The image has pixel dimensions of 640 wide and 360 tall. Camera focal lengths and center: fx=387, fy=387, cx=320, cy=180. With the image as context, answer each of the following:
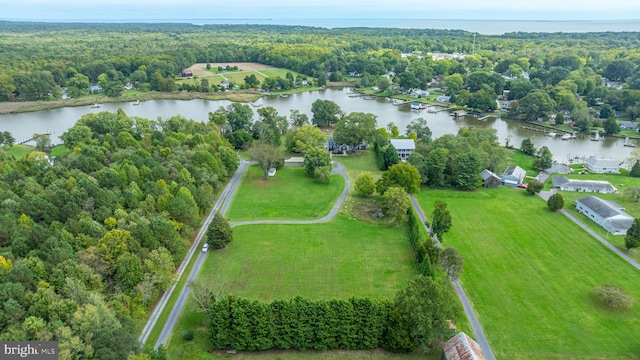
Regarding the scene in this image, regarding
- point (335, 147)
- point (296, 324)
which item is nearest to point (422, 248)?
point (296, 324)

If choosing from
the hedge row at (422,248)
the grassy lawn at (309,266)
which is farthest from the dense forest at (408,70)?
the grassy lawn at (309,266)

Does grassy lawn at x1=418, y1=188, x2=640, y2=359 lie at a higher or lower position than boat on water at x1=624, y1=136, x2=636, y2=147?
lower

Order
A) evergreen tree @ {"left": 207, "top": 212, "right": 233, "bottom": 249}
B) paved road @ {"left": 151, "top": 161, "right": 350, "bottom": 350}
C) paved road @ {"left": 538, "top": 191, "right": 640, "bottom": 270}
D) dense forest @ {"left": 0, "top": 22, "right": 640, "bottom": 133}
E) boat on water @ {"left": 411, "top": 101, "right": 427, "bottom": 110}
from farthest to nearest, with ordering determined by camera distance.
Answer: boat on water @ {"left": 411, "top": 101, "right": 427, "bottom": 110}, dense forest @ {"left": 0, "top": 22, "right": 640, "bottom": 133}, evergreen tree @ {"left": 207, "top": 212, "right": 233, "bottom": 249}, paved road @ {"left": 538, "top": 191, "right": 640, "bottom": 270}, paved road @ {"left": 151, "top": 161, "right": 350, "bottom": 350}

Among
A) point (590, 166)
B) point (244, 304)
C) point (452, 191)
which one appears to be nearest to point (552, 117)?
point (590, 166)

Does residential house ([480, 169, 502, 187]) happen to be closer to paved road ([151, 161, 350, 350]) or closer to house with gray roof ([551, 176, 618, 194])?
house with gray roof ([551, 176, 618, 194])

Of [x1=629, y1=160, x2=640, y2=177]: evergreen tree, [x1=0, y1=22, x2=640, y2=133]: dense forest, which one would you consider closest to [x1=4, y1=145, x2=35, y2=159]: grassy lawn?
[x1=0, y1=22, x2=640, y2=133]: dense forest

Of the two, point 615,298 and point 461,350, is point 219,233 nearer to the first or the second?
point 461,350

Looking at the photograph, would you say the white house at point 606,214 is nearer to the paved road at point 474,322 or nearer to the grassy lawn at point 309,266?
the paved road at point 474,322
